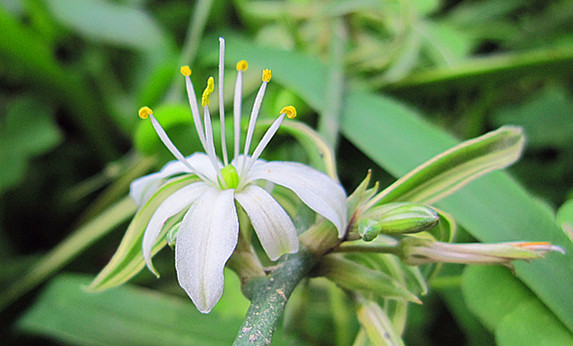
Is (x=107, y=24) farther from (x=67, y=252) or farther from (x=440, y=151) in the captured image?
(x=440, y=151)

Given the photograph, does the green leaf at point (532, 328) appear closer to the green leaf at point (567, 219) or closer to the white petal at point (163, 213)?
the green leaf at point (567, 219)

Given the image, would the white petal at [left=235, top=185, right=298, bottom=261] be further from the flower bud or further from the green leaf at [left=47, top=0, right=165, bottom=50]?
the green leaf at [left=47, top=0, right=165, bottom=50]

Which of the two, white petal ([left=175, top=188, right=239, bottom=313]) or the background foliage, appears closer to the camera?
white petal ([left=175, top=188, right=239, bottom=313])

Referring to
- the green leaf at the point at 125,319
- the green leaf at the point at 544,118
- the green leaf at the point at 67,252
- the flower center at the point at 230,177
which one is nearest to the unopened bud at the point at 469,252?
the flower center at the point at 230,177

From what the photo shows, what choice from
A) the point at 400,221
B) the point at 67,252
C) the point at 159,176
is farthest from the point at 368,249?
the point at 67,252

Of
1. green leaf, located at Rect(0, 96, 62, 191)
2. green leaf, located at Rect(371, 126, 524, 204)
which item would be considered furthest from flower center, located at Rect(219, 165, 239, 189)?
green leaf, located at Rect(0, 96, 62, 191)

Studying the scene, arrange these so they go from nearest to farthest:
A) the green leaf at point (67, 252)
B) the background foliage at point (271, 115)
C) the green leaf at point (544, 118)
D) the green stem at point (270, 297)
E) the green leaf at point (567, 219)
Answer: the green stem at point (270, 297) < the green leaf at point (567, 219) < the background foliage at point (271, 115) < the green leaf at point (67, 252) < the green leaf at point (544, 118)

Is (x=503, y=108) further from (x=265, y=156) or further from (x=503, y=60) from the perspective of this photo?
(x=265, y=156)
